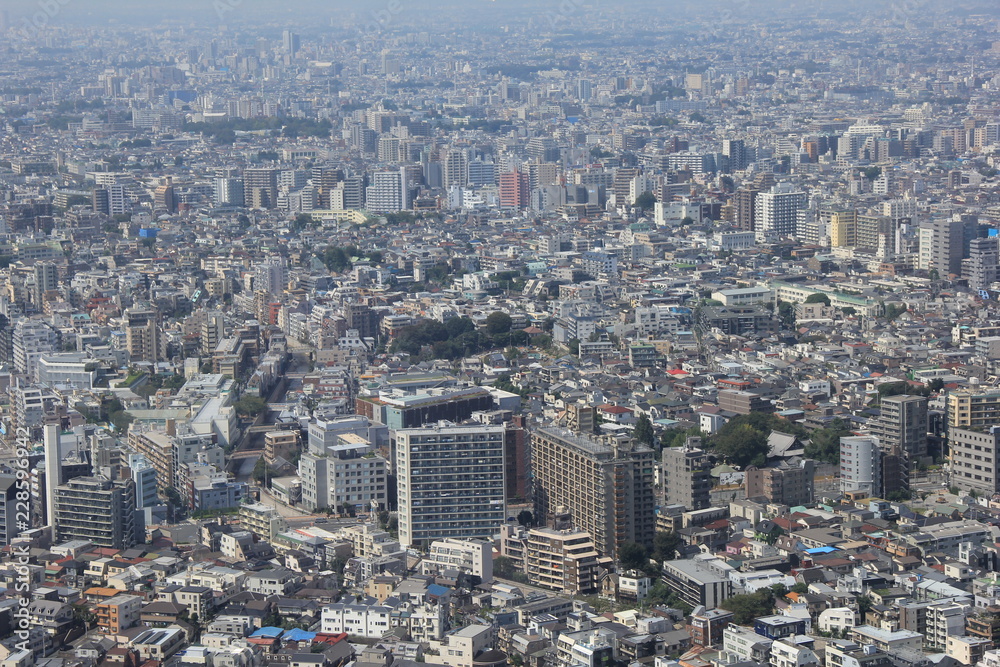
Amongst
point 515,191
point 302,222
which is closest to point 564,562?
point 302,222

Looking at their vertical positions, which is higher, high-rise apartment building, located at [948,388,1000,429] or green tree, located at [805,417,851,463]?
high-rise apartment building, located at [948,388,1000,429]

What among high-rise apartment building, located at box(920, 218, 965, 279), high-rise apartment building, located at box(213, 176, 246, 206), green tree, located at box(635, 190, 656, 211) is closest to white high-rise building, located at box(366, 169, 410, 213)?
high-rise apartment building, located at box(213, 176, 246, 206)

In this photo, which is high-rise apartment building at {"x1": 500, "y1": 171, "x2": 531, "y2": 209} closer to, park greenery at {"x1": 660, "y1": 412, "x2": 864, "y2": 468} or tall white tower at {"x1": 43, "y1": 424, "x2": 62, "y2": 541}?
park greenery at {"x1": 660, "y1": 412, "x2": 864, "y2": 468}

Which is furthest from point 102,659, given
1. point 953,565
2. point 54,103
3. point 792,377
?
point 54,103

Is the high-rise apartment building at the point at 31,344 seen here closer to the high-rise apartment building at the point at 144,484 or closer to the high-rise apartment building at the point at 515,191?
the high-rise apartment building at the point at 144,484

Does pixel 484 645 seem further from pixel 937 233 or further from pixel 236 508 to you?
pixel 937 233
